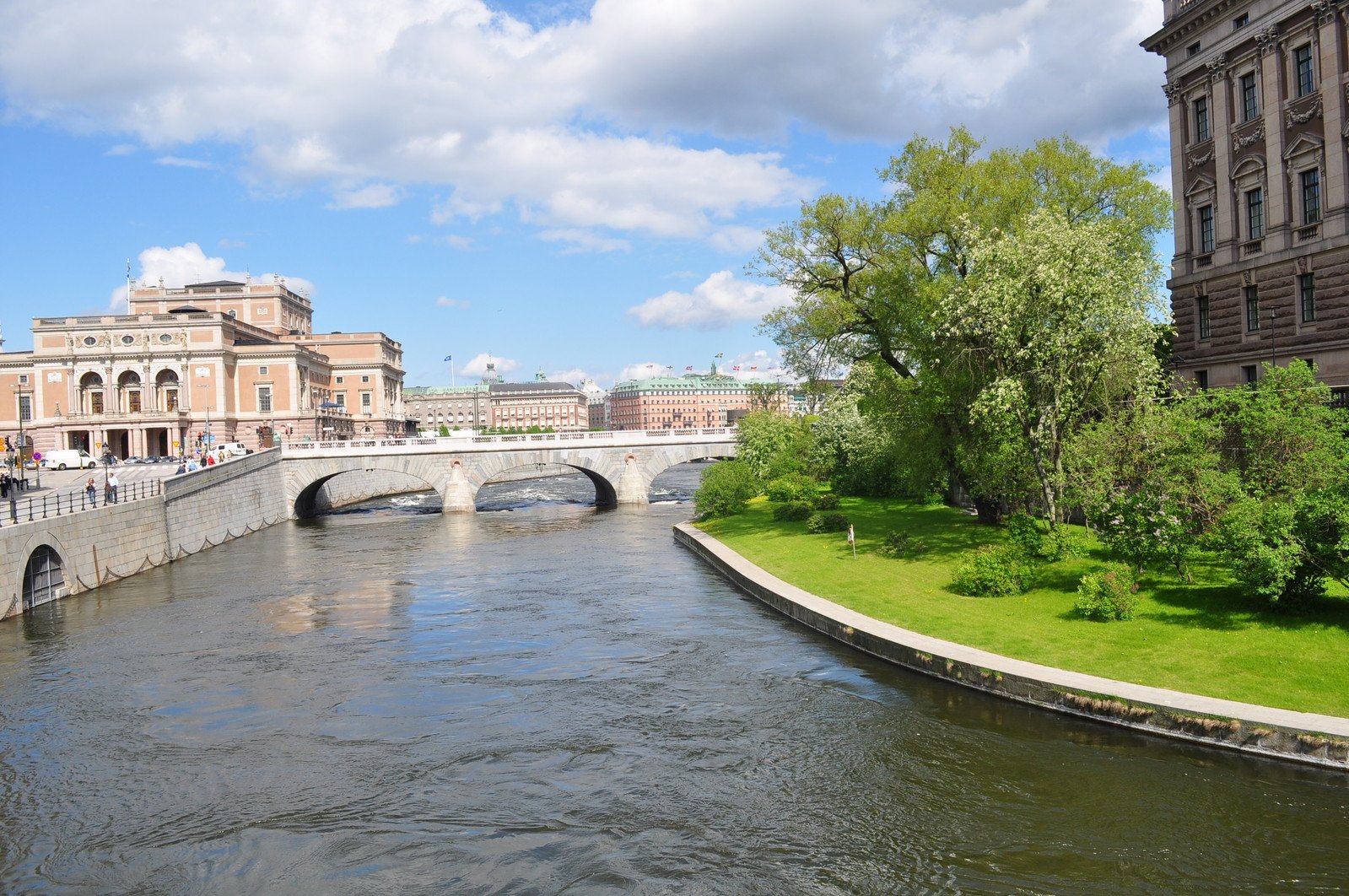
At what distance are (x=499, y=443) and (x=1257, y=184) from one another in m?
58.1

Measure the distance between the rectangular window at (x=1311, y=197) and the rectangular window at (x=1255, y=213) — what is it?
6.51 feet

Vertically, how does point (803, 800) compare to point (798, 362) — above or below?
below

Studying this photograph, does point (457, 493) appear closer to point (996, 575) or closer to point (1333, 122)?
point (996, 575)

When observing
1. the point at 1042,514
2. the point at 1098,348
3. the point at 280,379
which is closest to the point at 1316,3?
the point at 1098,348

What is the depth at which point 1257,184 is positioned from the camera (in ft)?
135

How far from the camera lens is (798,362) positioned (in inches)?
1898

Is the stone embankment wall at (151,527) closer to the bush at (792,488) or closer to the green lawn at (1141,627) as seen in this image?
the green lawn at (1141,627)

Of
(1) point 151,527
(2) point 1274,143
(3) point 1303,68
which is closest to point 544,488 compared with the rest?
(1) point 151,527

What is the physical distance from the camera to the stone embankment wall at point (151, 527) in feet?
123

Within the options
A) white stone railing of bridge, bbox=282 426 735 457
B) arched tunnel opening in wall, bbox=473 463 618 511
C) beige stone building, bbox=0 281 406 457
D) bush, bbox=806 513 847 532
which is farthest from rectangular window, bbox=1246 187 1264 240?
beige stone building, bbox=0 281 406 457

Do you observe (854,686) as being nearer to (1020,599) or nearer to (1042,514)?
(1020,599)

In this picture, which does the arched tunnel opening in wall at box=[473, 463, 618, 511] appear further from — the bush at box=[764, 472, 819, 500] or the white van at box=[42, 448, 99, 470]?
the white van at box=[42, 448, 99, 470]

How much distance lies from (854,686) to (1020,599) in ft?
22.3

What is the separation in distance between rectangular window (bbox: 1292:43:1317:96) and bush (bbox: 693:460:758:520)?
33112mm
